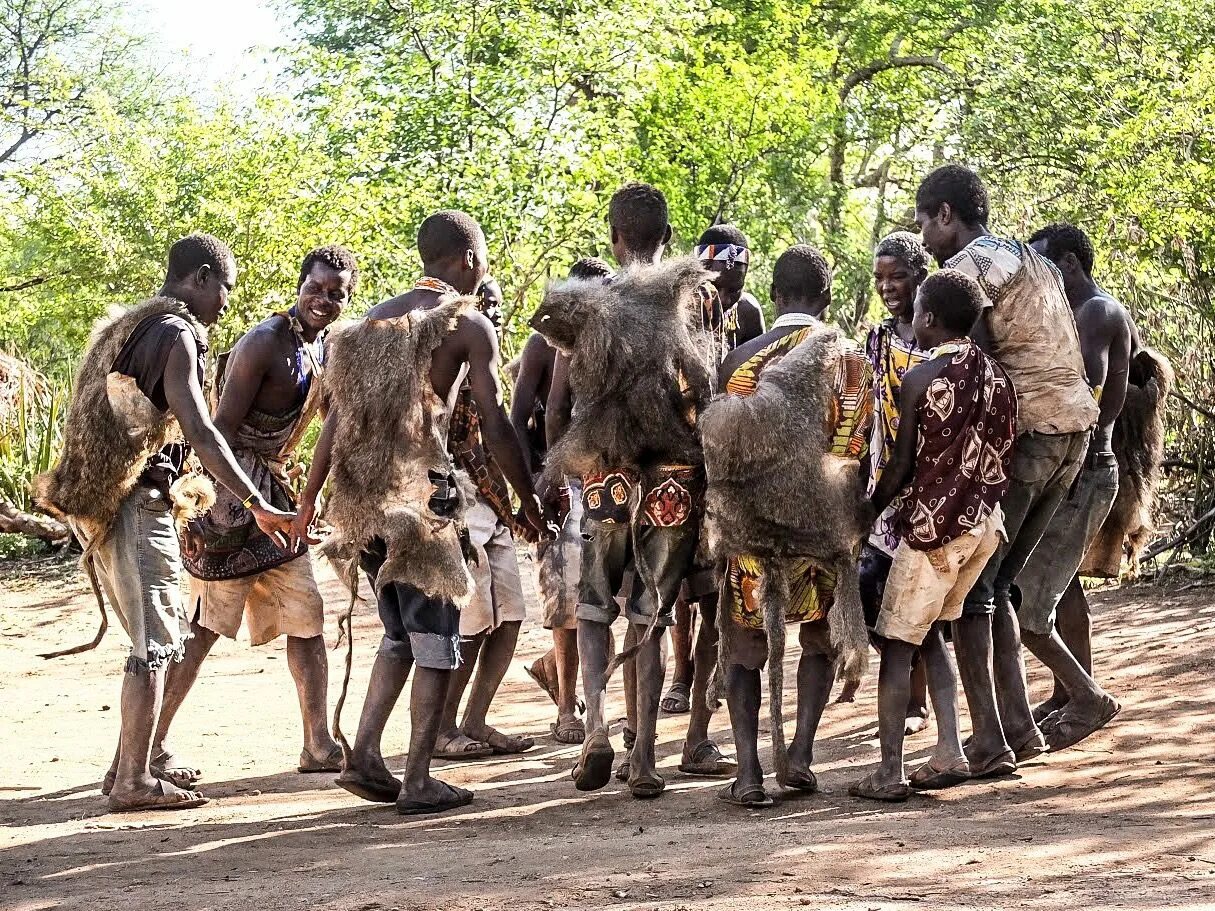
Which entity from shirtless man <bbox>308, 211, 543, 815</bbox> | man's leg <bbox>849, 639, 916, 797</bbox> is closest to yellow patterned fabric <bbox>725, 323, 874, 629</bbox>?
man's leg <bbox>849, 639, 916, 797</bbox>

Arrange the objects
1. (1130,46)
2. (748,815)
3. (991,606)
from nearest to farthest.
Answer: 1. (748,815)
2. (991,606)
3. (1130,46)

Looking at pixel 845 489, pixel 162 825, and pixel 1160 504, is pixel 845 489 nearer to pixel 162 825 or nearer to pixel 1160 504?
pixel 162 825

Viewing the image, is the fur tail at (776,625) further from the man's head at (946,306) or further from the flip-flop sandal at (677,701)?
the flip-flop sandal at (677,701)

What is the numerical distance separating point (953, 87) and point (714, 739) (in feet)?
Answer: 75.8

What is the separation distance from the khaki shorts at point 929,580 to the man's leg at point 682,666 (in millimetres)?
1783

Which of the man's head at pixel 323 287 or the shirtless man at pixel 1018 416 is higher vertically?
the man's head at pixel 323 287

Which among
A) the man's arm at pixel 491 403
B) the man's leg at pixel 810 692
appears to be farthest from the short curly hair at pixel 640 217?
the man's leg at pixel 810 692

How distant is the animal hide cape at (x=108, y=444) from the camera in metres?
5.48

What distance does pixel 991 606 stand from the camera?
18.2 feet

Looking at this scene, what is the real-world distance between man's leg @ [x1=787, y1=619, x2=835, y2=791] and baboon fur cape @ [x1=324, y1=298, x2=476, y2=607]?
1194mm

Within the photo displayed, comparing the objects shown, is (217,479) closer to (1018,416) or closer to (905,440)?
(905,440)

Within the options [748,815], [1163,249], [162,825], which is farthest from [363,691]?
[1163,249]

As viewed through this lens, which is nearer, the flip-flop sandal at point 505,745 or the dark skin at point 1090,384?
the dark skin at point 1090,384

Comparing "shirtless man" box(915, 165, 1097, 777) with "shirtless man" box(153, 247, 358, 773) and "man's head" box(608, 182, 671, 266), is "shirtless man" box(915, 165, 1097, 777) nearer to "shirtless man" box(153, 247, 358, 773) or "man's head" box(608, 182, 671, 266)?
"man's head" box(608, 182, 671, 266)
